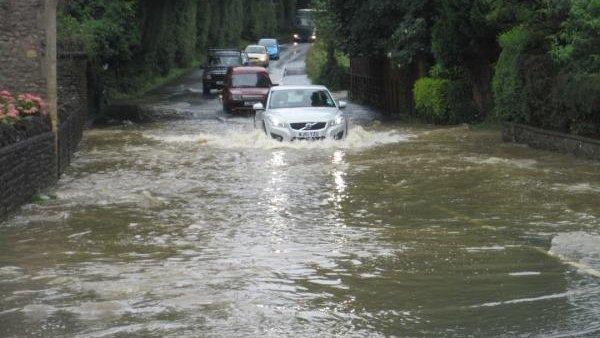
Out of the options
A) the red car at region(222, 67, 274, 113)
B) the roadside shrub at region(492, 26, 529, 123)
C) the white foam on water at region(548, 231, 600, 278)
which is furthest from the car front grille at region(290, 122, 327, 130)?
the red car at region(222, 67, 274, 113)

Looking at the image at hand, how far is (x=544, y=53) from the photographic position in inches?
950

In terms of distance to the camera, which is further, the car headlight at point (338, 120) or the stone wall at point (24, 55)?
the car headlight at point (338, 120)

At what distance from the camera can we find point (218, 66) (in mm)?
52438

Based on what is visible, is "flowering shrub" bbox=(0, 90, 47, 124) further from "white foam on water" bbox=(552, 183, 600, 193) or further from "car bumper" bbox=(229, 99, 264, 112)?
"car bumper" bbox=(229, 99, 264, 112)

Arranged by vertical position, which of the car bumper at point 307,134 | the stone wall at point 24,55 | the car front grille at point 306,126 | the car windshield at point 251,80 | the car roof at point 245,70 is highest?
the stone wall at point 24,55

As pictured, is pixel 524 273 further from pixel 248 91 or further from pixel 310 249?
pixel 248 91

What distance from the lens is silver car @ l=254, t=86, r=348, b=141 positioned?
23672mm

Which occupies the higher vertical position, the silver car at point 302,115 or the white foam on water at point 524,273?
the silver car at point 302,115

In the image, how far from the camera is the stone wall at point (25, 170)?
13867mm

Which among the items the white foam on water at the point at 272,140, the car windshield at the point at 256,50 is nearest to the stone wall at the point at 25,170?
the white foam on water at the point at 272,140

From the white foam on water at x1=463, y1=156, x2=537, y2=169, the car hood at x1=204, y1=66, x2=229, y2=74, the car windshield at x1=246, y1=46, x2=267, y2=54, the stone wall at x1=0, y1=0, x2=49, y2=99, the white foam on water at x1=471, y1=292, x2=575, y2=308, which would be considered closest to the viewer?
the white foam on water at x1=471, y1=292, x2=575, y2=308

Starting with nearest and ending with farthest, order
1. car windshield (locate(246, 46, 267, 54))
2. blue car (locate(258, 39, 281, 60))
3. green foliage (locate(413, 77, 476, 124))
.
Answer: green foliage (locate(413, 77, 476, 124))
car windshield (locate(246, 46, 267, 54))
blue car (locate(258, 39, 281, 60))

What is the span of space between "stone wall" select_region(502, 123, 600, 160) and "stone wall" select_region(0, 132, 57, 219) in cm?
969

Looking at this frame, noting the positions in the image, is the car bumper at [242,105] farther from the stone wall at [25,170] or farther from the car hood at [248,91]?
the stone wall at [25,170]
